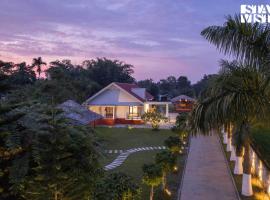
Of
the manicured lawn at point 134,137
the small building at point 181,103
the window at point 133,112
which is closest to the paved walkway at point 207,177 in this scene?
the manicured lawn at point 134,137

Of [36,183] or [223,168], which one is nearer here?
[36,183]

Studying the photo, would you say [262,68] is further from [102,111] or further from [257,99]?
[102,111]

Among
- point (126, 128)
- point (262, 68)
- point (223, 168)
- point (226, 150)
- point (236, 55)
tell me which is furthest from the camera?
point (126, 128)

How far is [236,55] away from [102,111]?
34417mm

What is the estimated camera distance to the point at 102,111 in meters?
44.8

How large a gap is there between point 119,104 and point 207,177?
89.4 feet

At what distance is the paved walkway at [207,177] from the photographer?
14.1 metres

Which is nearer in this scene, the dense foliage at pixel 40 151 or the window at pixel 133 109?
the dense foliage at pixel 40 151

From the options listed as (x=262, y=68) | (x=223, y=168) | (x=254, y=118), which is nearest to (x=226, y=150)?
(x=223, y=168)

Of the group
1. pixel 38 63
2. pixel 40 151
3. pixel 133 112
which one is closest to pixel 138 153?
pixel 133 112

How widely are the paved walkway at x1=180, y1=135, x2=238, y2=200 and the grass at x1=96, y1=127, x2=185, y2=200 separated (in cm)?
51

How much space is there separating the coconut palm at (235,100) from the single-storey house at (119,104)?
3212 centimetres

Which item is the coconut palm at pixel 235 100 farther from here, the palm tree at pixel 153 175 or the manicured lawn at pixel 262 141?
the manicured lawn at pixel 262 141

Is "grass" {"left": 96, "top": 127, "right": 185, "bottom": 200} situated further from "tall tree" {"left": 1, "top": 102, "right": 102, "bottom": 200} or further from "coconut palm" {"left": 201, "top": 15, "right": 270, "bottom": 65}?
"coconut palm" {"left": 201, "top": 15, "right": 270, "bottom": 65}
